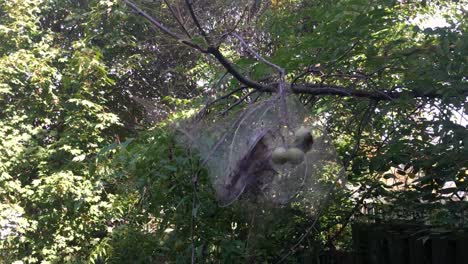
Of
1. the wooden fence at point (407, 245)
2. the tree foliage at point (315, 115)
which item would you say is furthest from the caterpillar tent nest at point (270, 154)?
the wooden fence at point (407, 245)

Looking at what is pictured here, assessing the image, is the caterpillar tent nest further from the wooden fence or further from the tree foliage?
the wooden fence

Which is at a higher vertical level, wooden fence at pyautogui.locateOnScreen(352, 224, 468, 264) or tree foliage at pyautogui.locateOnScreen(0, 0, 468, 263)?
tree foliage at pyautogui.locateOnScreen(0, 0, 468, 263)

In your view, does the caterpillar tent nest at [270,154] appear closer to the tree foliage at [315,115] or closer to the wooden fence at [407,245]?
the tree foliage at [315,115]

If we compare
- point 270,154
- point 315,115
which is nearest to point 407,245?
point 315,115

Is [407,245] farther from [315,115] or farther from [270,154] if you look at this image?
[270,154]

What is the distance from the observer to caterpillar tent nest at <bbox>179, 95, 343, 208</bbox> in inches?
81.3

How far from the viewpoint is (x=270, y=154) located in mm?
2061

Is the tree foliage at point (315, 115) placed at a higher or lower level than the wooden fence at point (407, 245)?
higher

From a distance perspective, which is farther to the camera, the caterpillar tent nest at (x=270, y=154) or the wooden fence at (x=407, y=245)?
the wooden fence at (x=407, y=245)

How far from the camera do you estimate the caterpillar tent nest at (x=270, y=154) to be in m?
2.06

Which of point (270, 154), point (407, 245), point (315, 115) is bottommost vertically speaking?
point (407, 245)

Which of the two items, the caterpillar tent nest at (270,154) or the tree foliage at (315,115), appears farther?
the tree foliage at (315,115)

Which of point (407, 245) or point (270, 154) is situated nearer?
point (270, 154)

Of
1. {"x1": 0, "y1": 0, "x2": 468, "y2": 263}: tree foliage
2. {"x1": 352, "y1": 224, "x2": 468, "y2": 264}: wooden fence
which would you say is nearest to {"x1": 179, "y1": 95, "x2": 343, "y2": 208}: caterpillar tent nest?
{"x1": 0, "y1": 0, "x2": 468, "y2": 263}: tree foliage
